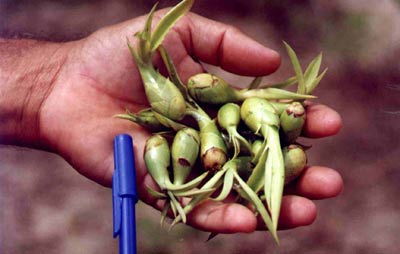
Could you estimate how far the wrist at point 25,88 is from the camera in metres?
1.07

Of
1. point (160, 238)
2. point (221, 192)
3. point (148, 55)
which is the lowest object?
point (160, 238)

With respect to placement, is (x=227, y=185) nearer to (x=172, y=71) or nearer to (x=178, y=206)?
(x=178, y=206)

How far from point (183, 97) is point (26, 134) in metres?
0.32

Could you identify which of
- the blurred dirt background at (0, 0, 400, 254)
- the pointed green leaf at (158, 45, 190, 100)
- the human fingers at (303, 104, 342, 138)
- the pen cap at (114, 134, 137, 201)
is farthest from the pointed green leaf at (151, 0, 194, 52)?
the blurred dirt background at (0, 0, 400, 254)

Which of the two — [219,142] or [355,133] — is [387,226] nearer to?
[355,133]

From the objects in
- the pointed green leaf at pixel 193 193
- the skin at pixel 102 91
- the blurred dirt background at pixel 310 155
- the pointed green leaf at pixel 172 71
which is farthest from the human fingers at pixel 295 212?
the blurred dirt background at pixel 310 155

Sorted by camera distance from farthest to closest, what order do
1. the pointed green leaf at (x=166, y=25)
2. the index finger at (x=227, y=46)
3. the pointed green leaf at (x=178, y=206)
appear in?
the index finger at (x=227, y=46)
the pointed green leaf at (x=166, y=25)
the pointed green leaf at (x=178, y=206)

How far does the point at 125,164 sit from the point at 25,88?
0.98 feet

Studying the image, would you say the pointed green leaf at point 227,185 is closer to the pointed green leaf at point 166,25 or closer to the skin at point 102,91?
the skin at point 102,91

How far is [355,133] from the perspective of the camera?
4.40 ft

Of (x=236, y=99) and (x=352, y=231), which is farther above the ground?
(x=236, y=99)

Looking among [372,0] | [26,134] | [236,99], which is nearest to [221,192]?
[236,99]

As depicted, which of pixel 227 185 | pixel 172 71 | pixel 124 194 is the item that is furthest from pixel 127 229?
pixel 172 71

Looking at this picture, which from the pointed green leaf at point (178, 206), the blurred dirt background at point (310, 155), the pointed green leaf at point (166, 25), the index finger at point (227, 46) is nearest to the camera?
the pointed green leaf at point (178, 206)
